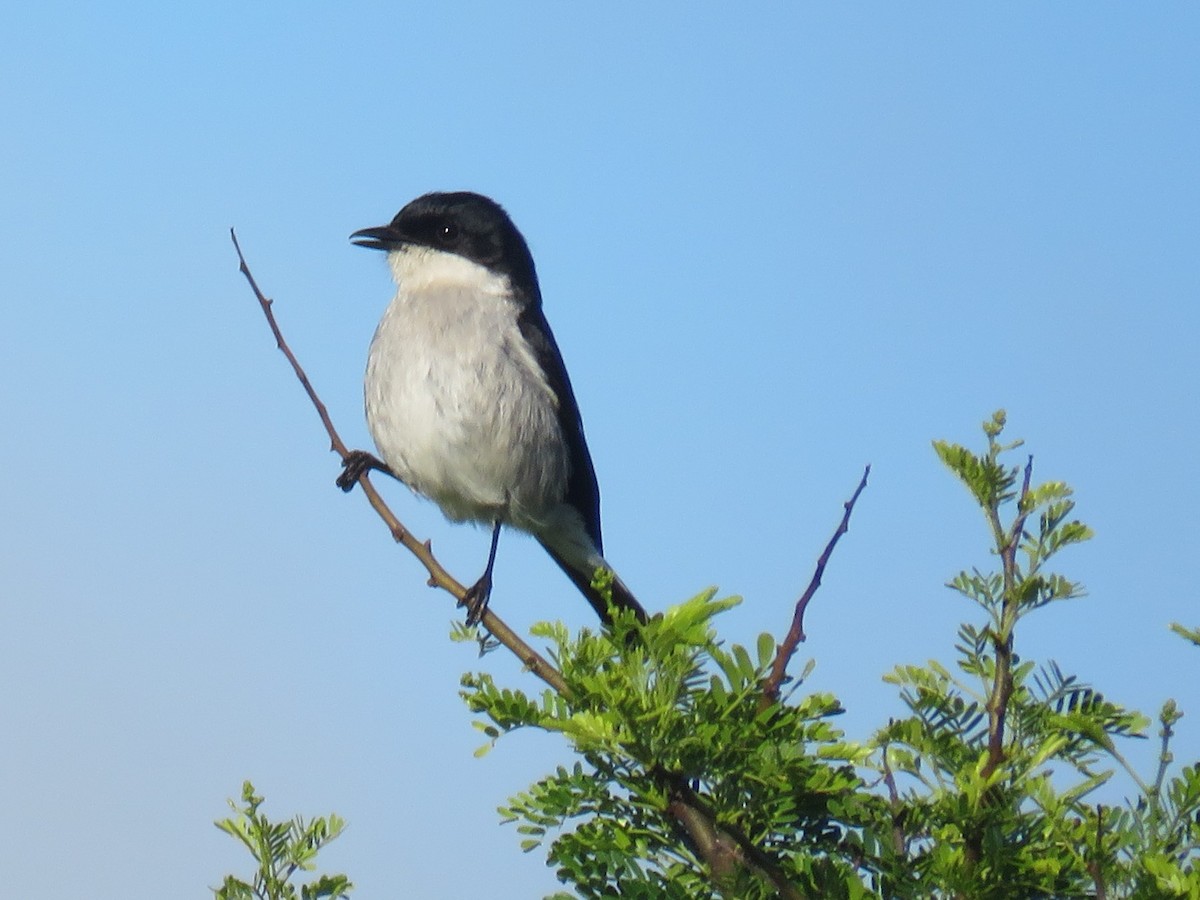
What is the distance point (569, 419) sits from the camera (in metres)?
6.48

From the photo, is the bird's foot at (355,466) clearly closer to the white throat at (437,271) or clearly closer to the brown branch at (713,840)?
the white throat at (437,271)

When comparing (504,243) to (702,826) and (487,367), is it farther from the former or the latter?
(702,826)

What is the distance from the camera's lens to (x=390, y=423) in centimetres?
593

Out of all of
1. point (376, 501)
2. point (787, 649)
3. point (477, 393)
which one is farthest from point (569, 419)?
point (787, 649)

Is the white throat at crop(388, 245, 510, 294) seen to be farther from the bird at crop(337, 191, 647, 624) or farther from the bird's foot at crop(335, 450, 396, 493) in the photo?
the bird's foot at crop(335, 450, 396, 493)

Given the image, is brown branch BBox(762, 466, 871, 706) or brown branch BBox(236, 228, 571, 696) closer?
brown branch BBox(762, 466, 871, 706)

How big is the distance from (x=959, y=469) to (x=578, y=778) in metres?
0.88

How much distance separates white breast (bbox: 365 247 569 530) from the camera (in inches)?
231

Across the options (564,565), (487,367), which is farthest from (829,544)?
(564,565)

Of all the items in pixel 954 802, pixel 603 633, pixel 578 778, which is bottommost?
pixel 954 802

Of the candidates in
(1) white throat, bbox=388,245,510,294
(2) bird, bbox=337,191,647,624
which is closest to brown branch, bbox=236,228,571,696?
(2) bird, bbox=337,191,647,624

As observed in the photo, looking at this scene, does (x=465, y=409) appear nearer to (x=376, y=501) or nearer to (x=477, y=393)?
(x=477, y=393)

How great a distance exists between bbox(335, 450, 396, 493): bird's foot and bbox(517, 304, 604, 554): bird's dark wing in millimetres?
826

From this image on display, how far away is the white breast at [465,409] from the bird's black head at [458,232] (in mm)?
325
